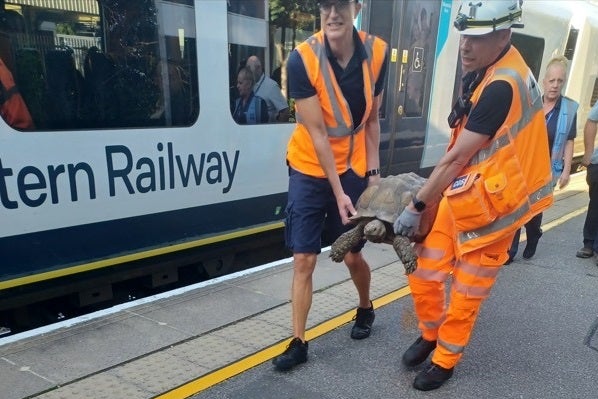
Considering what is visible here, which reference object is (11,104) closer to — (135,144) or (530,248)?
(135,144)

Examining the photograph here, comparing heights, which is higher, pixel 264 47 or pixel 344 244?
pixel 264 47

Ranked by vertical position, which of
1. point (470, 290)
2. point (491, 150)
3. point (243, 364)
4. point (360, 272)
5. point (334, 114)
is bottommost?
point (243, 364)

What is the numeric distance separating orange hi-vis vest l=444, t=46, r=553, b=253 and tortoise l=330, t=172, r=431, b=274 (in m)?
0.28

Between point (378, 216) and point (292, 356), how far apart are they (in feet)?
3.02

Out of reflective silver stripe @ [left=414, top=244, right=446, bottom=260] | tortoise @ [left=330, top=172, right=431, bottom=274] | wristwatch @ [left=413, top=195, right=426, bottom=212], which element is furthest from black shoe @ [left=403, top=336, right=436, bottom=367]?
wristwatch @ [left=413, top=195, right=426, bottom=212]

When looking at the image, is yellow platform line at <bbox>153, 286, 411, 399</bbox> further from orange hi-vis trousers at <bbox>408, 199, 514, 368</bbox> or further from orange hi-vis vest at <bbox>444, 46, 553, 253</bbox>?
orange hi-vis vest at <bbox>444, 46, 553, 253</bbox>

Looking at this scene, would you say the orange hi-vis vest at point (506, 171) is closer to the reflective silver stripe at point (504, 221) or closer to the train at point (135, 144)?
the reflective silver stripe at point (504, 221)

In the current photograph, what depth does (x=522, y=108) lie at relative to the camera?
229 centimetres

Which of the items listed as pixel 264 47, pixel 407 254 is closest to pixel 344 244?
pixel 407 254

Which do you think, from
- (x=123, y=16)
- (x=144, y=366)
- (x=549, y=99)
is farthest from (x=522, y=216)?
(x=123, y=16)

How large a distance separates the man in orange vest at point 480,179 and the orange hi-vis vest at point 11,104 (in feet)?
7.95

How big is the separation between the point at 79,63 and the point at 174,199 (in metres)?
1.19

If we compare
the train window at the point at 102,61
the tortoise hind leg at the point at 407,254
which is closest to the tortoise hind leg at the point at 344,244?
the tortoise hind leg at the point at 407,254

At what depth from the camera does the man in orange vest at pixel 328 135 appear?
2.61 meters
